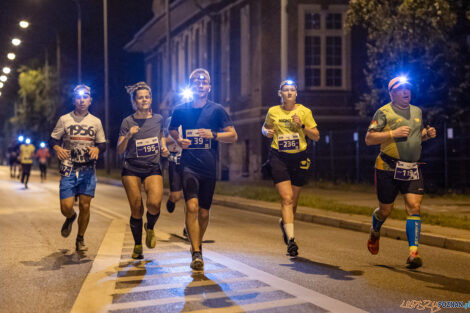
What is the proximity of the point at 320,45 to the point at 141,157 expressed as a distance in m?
21.4

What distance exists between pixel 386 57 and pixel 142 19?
3937cm

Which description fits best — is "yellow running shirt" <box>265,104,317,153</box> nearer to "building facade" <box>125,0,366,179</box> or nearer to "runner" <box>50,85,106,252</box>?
"runner" <box>50,85,106,252</box>

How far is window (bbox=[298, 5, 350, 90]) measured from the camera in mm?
27719

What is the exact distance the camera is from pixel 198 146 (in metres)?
6.91

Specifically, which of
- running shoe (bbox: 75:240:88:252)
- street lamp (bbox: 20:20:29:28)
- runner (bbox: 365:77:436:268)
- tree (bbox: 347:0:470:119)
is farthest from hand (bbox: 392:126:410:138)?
street lamp (bbox: 20:20:29:28)

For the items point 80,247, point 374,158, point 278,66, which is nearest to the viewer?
point 80,247

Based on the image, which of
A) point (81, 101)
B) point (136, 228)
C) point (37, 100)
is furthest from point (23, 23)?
point (136, 228)

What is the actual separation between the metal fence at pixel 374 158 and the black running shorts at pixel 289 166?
438 inches

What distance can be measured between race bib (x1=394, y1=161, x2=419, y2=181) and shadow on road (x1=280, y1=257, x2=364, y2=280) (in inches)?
44.5

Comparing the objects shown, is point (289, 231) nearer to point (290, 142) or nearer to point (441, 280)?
point (290, 142)

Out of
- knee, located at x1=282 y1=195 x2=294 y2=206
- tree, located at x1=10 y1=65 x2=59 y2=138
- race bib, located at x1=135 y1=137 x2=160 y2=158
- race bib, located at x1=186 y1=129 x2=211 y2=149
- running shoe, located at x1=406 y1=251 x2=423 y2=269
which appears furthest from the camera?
tree, located at x1=10 y1=65 x2=59 y2=138

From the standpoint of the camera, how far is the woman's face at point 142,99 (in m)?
7.45

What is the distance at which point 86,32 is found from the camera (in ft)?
197

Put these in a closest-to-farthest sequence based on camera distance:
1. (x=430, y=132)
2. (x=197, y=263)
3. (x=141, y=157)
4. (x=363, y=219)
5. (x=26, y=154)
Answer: (x=197, y=263)
(x=430, y=132)
(x=141, y=157)
(x=363, y=219)
(x=26, y=154)
